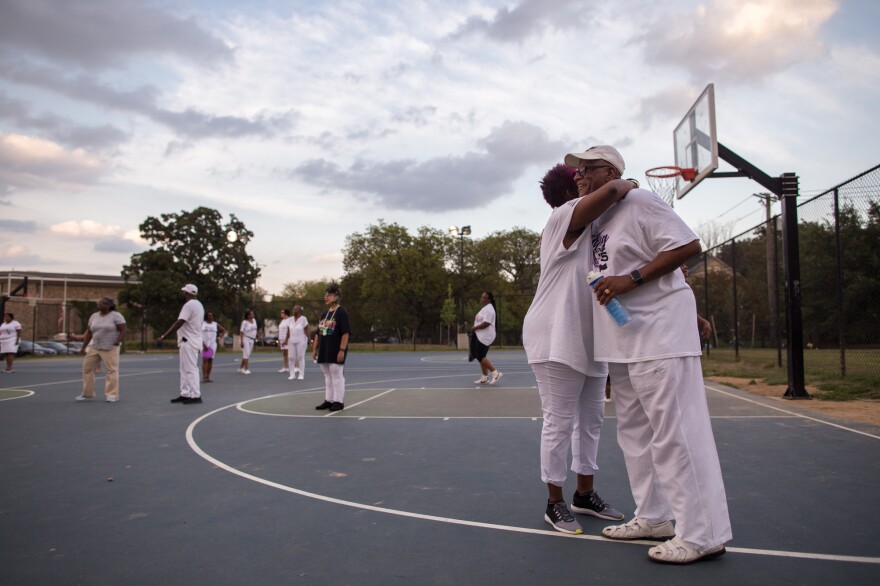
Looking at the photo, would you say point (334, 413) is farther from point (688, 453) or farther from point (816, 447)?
point (688, 453)

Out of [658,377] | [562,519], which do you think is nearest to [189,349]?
[562,519]

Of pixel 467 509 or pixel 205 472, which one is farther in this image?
pixel 205 472

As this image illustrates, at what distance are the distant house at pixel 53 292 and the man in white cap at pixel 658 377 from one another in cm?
5995

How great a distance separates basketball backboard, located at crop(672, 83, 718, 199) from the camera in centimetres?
1090

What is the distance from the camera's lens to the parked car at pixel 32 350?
3350cm

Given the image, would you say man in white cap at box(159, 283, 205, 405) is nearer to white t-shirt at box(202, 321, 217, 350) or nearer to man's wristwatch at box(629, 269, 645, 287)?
white t-shirt at box(202, 321, 217, 350)

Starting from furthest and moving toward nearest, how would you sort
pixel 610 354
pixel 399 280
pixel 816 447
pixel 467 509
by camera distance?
pixel 399 280 → pixel 816 447 → pixel 467 509 → pixel 610 354

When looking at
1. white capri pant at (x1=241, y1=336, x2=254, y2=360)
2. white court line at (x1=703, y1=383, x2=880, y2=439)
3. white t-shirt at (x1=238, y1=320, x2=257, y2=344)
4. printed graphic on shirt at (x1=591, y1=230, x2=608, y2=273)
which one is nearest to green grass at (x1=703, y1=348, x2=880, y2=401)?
white court line at (x1=703, y1=383, x2=880, y2=439)

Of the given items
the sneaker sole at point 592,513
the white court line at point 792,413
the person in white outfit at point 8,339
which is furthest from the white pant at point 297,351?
the sneaker sole at point 592,513

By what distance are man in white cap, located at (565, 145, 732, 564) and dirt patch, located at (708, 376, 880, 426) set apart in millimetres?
5481

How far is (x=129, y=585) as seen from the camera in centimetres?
285

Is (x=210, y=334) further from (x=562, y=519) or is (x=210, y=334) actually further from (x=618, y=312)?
(x=618, y=312)

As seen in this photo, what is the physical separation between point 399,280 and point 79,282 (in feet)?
152

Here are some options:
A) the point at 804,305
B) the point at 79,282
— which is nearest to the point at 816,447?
the point at 804,305
